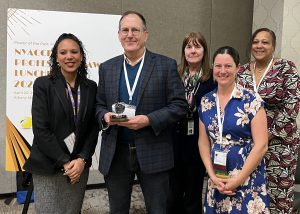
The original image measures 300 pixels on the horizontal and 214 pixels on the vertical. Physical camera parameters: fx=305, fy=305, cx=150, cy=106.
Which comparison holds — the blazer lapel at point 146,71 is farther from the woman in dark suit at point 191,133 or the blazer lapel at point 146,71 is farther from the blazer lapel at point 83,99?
the woman in dark suit at point 191,133

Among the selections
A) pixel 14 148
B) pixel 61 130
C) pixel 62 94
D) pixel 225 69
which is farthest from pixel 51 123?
pixel 14 148

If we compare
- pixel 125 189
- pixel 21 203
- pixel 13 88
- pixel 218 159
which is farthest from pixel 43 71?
pixel 218 159

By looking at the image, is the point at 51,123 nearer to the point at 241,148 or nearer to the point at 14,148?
the point at 241,148

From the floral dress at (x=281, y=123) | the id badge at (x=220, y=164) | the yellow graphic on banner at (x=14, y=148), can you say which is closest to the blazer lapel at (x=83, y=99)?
the id badge at (x=220, y=164)

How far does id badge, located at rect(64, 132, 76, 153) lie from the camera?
1.90 meters

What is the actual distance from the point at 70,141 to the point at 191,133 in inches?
34.3

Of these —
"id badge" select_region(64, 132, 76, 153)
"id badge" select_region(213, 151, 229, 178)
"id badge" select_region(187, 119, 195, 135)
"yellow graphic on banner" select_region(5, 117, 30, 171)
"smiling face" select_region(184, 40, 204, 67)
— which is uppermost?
"smiling face" select_region(184, 40, 204, 67)

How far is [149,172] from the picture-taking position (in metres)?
1.81

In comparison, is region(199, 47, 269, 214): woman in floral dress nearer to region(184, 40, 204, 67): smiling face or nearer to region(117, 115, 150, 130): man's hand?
region(117, 115, 150, 130): man's hand

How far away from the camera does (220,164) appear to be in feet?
5.72

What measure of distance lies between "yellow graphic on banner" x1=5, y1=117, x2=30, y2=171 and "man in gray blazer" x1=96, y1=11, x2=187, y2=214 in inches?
59.2

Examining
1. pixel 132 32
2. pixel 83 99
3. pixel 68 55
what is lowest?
pixel 83 99

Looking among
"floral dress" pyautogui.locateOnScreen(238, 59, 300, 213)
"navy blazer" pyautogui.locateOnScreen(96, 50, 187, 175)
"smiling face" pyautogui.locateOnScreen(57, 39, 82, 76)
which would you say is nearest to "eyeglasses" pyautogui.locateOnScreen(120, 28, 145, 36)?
"navy blazer" pyautogui.locateOnScreen(96, 50, 187, 175)

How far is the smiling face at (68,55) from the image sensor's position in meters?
1.90
